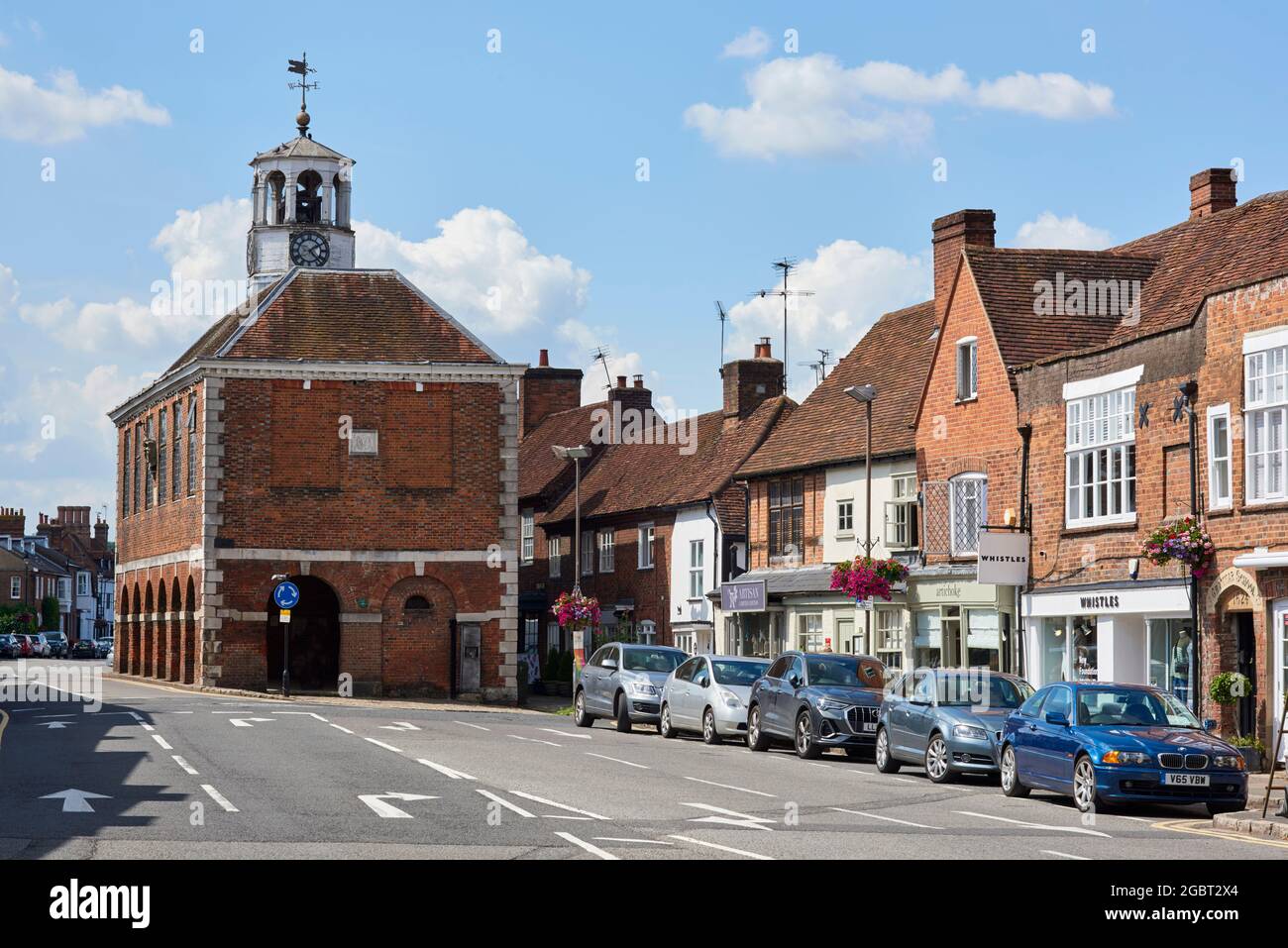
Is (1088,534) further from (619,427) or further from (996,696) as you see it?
(619,427)

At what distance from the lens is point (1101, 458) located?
31.7 meters

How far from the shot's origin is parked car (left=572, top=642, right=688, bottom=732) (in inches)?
1441

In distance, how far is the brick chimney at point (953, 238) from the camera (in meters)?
39.6

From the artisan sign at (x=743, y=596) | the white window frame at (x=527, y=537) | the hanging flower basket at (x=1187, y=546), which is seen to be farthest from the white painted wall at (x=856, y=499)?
the white window frame at (x=527, y=537)

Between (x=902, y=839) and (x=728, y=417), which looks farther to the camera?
(x=728, y=417)

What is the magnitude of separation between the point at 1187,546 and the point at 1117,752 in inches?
326

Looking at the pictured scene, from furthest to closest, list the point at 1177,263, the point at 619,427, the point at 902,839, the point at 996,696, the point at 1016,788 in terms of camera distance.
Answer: the point at 619,427 → the point at 1177,263 → the point at 996,696 → the point at 1016,788 → the point at 902,839

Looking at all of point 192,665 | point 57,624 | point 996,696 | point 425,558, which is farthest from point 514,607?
point 57,624

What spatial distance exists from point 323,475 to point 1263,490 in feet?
107

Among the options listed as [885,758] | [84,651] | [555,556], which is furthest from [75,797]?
[84,651]

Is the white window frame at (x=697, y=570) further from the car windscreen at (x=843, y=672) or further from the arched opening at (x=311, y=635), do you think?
the car windscreen at (x=843, y=672)

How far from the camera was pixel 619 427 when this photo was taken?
220ft

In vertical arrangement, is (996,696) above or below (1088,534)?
below

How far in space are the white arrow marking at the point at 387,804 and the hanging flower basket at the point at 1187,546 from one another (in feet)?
43.4
